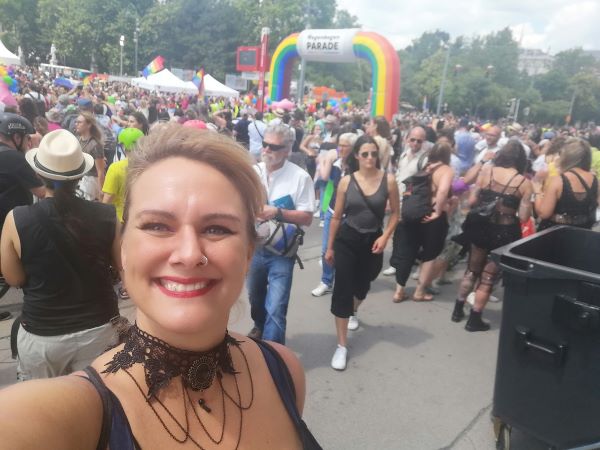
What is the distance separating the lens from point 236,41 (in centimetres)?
5416

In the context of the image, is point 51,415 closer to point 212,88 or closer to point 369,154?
point 369,154

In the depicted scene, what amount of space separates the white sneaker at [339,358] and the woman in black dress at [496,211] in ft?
4.83

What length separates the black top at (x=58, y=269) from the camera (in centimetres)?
218

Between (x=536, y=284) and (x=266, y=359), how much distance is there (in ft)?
5.69

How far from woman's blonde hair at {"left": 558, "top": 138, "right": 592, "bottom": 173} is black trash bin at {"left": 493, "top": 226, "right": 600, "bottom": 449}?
1.80m

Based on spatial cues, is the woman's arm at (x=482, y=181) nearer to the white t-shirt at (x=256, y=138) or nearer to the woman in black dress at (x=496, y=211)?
the woman in black dress at (x=496, y=211)

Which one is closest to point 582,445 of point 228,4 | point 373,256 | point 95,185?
point 373,256

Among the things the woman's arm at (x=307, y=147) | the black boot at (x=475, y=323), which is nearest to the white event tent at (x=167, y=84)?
the woman's arm at (x=307, y=147)

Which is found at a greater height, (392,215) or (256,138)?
(256,138)

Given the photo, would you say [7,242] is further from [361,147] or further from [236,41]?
[236,41]

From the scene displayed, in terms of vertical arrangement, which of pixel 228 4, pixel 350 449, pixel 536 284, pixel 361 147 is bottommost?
pixel 350 449

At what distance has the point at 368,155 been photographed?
12.2 ft

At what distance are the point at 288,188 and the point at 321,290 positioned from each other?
1.97 m

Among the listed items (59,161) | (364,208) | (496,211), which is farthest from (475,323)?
(59,161)
